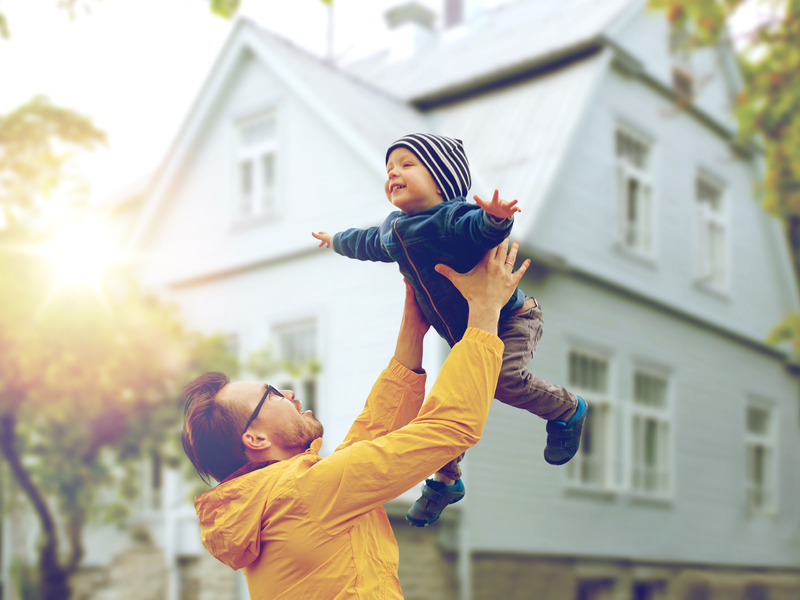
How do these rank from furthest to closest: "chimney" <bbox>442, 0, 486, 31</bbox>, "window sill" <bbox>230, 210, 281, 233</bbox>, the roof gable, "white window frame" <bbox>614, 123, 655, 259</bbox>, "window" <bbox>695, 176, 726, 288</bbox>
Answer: "chimney" <bbox>442, 0, 486, 31</bbox>, "window" <bbox>695, 176, 726, 288</bbox>, "white window frame" <bbox>614, 123, 655, 259</bbox>, "window sill" <bbox>230, 210, 281, 233</bbox>, the roof gable

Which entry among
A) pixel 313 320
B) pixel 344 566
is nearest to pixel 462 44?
pixel 313 320

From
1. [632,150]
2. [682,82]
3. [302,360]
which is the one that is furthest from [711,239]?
[302,360]

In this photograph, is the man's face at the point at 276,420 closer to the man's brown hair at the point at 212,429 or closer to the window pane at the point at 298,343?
the man's brown hair at the point at 212,429

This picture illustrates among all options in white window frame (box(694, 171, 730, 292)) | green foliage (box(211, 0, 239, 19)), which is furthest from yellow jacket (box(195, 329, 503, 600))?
white window frame (box(694, 171, 730, 292))

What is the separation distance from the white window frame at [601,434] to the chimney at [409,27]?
625 cm

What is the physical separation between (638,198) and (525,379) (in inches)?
490

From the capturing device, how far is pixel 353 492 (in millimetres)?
2049

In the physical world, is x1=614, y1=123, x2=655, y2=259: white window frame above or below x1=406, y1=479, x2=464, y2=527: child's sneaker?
above

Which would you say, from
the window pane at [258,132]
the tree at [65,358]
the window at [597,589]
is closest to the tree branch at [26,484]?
the tree at [65,358]

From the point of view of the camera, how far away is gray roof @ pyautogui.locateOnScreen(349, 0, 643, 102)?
41.8 feet

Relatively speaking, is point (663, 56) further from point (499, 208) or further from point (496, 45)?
point (499, 208)

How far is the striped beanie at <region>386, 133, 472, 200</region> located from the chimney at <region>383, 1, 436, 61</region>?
14.6 m

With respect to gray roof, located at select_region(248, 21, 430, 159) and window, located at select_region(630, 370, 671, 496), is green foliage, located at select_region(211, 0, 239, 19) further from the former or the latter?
window, located at select_region(630, 370, 671, 496)

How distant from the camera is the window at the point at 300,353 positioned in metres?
12.0
